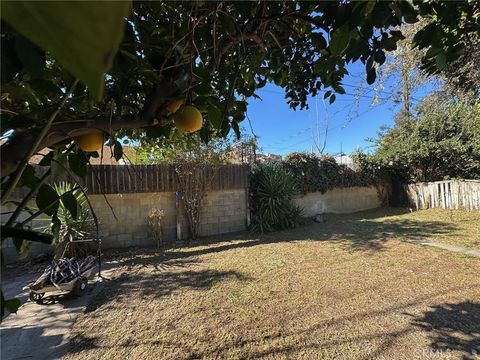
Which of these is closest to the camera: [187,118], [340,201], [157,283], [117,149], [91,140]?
[91,140]

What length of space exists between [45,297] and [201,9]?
12.7ft

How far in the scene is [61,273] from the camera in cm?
365

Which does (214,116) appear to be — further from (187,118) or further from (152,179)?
(152,179)

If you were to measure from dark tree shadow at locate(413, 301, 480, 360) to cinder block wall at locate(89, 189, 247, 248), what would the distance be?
495 cm

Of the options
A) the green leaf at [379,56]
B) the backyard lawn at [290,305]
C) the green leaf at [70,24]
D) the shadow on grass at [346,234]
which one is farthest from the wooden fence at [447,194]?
the green leaf at [70,24]

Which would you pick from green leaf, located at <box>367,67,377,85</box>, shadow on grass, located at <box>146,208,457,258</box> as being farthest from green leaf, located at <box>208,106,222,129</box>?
shadow on grass, located at <box>146,208,457,258</box>

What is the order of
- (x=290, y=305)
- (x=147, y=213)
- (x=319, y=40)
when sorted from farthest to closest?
(x=147, y=213) < (x=290, y=305) < (x=319, y=40)

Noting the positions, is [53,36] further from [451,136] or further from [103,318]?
[451,136]

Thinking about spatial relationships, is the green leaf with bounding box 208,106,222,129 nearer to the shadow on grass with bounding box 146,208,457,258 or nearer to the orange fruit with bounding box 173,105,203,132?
the orange fruit with bounding box 173,105,203,132

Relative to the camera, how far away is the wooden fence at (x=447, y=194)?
845cm

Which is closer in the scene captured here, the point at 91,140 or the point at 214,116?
the point at 91,140

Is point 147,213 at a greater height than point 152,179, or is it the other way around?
point 152,179

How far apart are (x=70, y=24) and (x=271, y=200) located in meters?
7.42

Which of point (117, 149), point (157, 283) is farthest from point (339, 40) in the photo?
point (157, 283)
